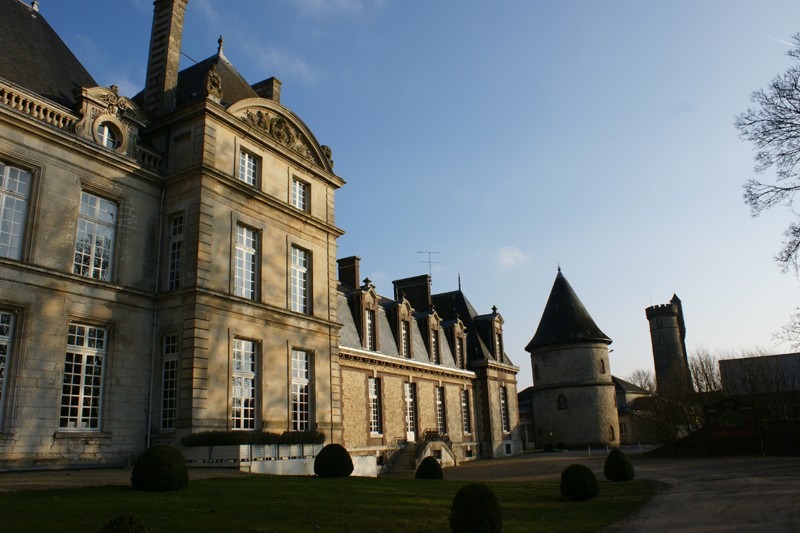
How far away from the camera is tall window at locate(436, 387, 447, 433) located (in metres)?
32.8

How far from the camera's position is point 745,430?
28953 millimetres

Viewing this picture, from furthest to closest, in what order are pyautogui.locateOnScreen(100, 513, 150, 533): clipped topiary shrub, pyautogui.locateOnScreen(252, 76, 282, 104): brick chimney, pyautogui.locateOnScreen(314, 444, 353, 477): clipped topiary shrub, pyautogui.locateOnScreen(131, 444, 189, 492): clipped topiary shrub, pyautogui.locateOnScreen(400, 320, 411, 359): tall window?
pyautogui.locateOnScreen(400, 320, 411, 359): tall window, pyautogui.locateOnScreen(252, 76, 282, 104): brick chimney, pyautogui.locateOnScreen(314, 444, 353, 477): clipped topiary shrub, pyautogui.locateOnScreen(131, 444, 189, 492): clipped topiary shrub, pyautogui.locateOnScreen(100, 513, 150, 533): clipped topiary shrub

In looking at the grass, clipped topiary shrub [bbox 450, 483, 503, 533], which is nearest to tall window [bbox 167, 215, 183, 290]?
the grass

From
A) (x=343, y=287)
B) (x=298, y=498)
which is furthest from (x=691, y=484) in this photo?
(x=343, y=287)

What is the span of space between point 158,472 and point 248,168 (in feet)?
37.5

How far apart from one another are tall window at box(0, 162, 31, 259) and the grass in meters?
Answer: 6.63

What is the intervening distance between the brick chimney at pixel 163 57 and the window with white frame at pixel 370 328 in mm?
12746

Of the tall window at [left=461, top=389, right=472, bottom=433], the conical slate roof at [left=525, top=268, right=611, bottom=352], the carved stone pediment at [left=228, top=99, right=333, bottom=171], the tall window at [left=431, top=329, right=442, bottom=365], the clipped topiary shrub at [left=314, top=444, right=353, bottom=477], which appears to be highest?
the carved stone pediment at [left=228, top=99, right=333, bottom=171]

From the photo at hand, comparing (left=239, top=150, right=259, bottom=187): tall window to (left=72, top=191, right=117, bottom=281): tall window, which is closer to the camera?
(left=72, top=191, right=117, bottom=281): tall window

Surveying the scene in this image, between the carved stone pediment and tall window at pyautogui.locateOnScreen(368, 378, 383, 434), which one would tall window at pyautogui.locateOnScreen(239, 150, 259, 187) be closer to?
the carved stone pediment

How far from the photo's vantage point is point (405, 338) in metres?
31.8

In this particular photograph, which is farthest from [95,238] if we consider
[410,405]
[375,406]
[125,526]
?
[410,405]

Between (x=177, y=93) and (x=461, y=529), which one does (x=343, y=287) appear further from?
(x=461, y=529)

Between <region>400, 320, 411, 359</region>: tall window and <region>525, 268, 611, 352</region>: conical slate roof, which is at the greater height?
<region>525, 268, 611, 352</region>: conical slate roof
